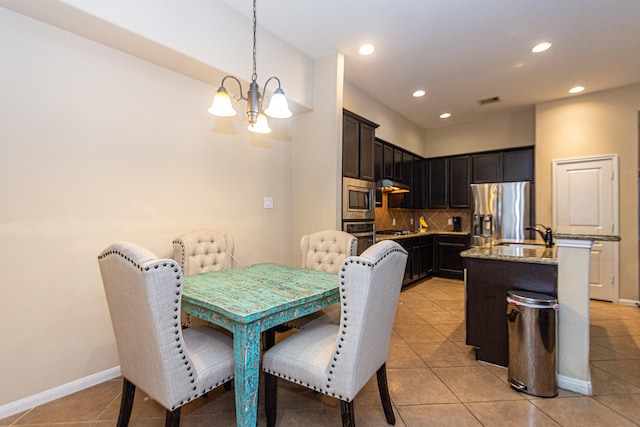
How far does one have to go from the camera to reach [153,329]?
1.25 meters

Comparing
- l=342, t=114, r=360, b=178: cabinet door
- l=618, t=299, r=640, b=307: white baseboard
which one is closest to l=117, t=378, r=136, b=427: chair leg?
l=342, t=114, r=360, b=178: cabinet door

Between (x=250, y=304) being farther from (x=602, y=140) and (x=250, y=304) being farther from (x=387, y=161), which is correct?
(x=602, y=140)

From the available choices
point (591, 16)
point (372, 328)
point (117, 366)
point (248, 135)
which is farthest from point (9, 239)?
point (591, 16)

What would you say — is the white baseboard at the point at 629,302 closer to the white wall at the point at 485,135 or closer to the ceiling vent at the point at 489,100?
the white wall at the point at 485,135

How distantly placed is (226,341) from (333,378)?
2.16ft

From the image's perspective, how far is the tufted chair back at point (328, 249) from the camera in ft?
8.32

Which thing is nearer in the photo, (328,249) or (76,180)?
(76,180)

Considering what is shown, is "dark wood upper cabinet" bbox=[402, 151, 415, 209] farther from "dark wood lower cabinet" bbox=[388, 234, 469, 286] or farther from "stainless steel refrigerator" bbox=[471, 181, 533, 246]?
"stainless steel refrigerator" bbox=[471, 181, 533, 246]

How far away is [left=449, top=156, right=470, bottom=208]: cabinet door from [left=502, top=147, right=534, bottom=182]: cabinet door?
0.62m

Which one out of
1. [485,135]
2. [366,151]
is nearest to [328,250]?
[366,151]

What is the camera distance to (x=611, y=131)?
4.18m

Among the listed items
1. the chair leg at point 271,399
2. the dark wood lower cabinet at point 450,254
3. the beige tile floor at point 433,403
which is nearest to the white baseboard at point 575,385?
the beige tile floor at point 433,403

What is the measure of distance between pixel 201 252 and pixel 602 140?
216 inches

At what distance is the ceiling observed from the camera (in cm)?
259
